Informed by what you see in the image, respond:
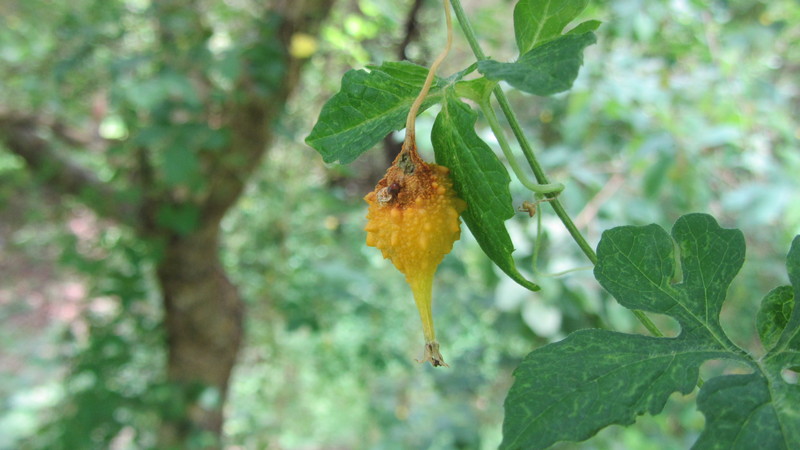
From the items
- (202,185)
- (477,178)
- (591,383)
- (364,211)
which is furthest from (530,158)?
(364,211)

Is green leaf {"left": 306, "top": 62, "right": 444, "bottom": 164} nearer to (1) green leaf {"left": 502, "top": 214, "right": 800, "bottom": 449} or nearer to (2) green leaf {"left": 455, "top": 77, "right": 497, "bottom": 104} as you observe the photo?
(2) green leaf {"left": 455, "top": 77, "right": 497, "bottom": 104}

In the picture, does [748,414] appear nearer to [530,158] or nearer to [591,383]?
[591,383]

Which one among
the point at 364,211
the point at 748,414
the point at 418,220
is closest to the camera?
the point at 748,414

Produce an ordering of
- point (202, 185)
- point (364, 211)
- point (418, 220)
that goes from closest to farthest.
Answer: point (418, 220) → point (202, 185) → point (364, 211)

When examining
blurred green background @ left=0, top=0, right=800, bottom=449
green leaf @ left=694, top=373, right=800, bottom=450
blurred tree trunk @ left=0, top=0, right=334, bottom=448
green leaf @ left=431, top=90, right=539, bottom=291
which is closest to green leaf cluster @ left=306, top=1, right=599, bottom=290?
green leaf @ left=431, top=90, right=539, bottom=291

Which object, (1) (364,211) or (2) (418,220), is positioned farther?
(1) (364,211)

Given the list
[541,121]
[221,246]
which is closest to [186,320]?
[221,246]

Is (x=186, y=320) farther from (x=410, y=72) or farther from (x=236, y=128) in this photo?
(x=410, y=72)
